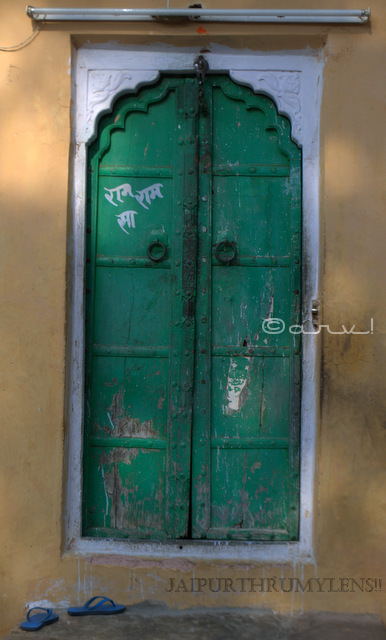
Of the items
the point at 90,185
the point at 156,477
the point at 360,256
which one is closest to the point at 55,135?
the point at 90,185

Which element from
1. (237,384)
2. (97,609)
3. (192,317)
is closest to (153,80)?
(192,317)

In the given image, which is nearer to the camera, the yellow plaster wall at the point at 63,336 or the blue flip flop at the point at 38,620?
the blue flip flop at the point at 38,620

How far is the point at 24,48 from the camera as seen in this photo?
2.62 metres

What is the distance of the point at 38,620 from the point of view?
2.39m

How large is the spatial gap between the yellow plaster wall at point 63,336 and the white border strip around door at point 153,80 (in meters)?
0.08

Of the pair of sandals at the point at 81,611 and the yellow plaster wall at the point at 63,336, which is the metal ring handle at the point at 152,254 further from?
the pair of sandals at the point at 81,611

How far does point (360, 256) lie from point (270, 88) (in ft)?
3.20

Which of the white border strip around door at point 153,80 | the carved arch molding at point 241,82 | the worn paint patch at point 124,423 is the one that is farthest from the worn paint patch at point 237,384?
the carved arch molding at point 241,82

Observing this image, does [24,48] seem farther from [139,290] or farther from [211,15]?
[139,290]

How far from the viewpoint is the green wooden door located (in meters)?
2.69

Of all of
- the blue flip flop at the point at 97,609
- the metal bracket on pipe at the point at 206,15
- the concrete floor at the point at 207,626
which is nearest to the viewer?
the concrete floor at the point at 207,626

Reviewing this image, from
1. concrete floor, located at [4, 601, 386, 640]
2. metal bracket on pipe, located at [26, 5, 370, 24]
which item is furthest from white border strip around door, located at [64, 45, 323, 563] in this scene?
concrete floor, located at [4, 601, 386, 640]

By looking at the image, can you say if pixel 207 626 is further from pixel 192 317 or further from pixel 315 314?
pixel 315 314

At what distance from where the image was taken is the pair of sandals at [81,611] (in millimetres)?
2357
